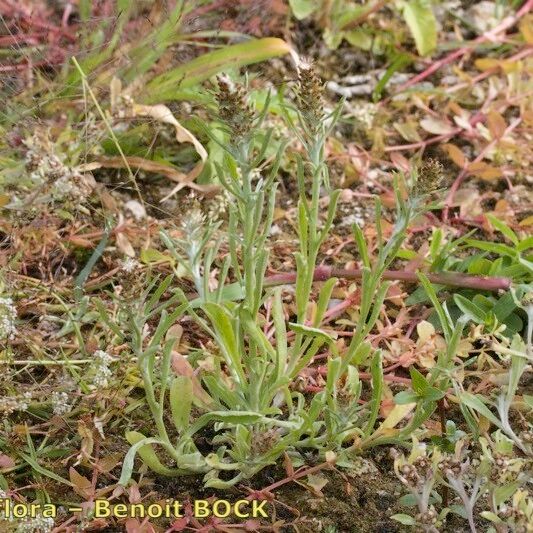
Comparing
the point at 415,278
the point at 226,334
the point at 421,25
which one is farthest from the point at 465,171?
the point at 226,334

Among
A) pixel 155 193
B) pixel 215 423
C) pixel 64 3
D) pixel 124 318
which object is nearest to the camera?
pixel 124 318

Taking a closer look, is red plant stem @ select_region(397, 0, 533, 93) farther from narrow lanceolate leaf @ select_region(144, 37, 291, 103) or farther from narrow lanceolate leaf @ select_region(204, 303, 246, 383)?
narrow lanceolate leaf @ select_region(204, 303, 246, 383)

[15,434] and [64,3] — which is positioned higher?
[64,3]

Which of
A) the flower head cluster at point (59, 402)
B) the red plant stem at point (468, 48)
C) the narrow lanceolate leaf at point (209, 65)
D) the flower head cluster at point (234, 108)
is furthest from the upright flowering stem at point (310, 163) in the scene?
the red plant stem at point (468, 48)

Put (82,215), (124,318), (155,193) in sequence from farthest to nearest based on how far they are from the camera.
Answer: (155,193), (82,215), (124,318)

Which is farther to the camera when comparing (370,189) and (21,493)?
(370,189)

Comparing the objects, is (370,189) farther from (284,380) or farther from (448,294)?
(284,380)

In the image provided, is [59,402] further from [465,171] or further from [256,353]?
[465,171]

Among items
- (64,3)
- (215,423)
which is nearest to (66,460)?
(215,423)

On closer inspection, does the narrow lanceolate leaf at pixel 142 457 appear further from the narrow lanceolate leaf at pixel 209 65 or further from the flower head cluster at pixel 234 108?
the narrow lanceolate leaf at pixel 209 65
